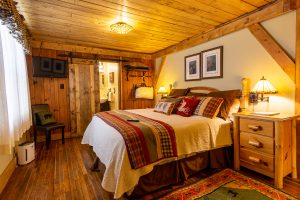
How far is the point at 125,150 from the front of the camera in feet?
5.20

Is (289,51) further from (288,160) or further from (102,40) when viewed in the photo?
(102,40)

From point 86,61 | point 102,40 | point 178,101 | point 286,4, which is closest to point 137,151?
point 178,101

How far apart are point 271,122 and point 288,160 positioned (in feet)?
1.84

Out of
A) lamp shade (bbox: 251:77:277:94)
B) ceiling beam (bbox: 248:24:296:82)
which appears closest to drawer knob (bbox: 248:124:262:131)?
lamp shade (bbox: 251:77:277:94)

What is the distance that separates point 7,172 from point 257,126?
323cm

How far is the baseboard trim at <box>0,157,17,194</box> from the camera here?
77.5 inches

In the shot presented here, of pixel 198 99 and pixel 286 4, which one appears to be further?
pixel 198 99

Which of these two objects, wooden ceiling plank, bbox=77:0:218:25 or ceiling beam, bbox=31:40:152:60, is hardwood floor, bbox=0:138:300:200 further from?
ceiling beam, bbox=31:40:152:60

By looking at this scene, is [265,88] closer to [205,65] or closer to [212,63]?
[212,63]

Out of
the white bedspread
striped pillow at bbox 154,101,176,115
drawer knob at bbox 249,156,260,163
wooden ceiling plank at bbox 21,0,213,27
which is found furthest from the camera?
striped pillow at bbox 154,101,176,115

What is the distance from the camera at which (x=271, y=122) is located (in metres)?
1.93

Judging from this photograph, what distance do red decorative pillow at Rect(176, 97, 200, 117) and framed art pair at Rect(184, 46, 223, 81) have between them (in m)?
0.82

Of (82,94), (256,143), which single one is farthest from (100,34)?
(256,143)

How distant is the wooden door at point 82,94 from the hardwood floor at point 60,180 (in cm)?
134
